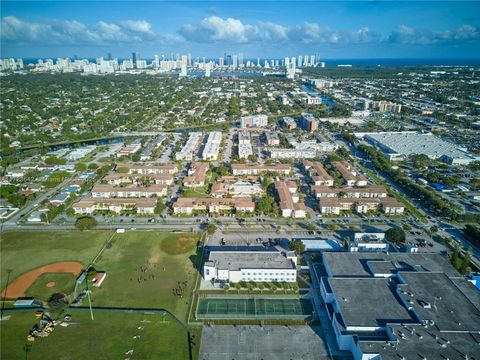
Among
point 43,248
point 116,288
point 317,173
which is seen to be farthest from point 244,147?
point 116,288

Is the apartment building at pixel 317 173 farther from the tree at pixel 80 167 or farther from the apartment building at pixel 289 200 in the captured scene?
the tree at pixel 80 167

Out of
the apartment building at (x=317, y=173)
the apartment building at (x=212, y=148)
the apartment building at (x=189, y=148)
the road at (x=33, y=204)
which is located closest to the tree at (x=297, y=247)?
the apartment building at (x=317, y=173)

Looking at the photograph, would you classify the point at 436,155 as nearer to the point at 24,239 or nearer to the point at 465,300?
the point at 465,300

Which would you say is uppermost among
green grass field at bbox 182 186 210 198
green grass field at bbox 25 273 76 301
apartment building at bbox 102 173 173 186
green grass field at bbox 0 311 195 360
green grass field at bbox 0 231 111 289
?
apartment building at bbox 102 173 173 186

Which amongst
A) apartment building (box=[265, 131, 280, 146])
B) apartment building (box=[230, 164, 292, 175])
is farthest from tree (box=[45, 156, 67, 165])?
apartment building (box=[265, 131, 280, 146])

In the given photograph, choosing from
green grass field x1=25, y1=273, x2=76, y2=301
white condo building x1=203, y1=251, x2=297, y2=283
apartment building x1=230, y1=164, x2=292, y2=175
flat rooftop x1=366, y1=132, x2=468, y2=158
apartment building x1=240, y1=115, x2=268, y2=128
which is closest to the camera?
green grass field x1=25, y1=273, x2=76, y2=301

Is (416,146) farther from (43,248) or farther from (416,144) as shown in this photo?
(43,248)

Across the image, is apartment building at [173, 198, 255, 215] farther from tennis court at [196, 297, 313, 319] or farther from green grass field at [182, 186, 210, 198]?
tennis court at [196, 297, 313, 319]
